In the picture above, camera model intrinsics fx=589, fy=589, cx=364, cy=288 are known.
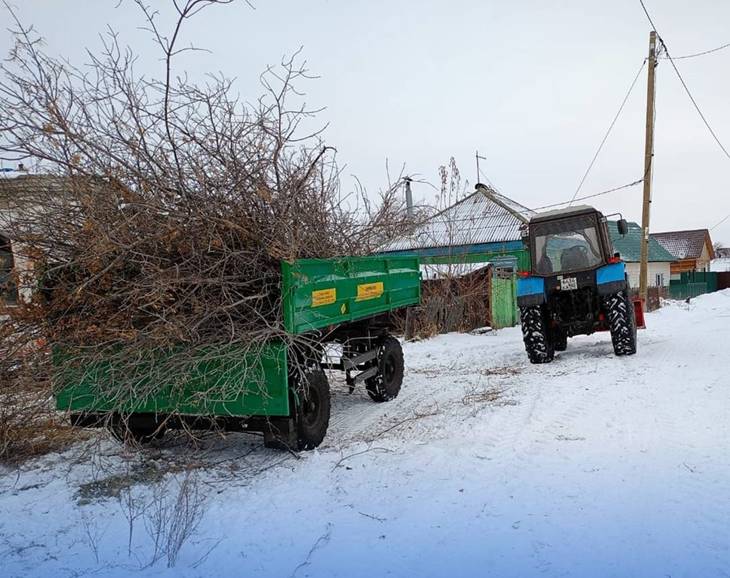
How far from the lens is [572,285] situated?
346 inches

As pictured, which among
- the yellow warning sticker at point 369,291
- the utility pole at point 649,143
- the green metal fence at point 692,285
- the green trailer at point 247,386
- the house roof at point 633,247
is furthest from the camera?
the green metal fence at point 692,285

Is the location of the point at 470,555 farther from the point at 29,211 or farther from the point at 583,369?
the point at 583,369

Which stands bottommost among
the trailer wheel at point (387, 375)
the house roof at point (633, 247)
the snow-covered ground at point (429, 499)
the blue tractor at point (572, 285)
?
the snow-covered ground at point (429, 499)

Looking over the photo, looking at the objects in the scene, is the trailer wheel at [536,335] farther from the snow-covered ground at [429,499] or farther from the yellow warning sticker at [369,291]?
the yellow warning sticker at [369,291]

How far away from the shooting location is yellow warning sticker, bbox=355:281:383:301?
5922 millimetres

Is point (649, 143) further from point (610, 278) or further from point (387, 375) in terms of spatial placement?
point (387, 375)

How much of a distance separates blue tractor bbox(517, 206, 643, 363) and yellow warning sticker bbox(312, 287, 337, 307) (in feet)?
14.8

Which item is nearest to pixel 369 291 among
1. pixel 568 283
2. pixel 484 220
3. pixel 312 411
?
pixel 312 411

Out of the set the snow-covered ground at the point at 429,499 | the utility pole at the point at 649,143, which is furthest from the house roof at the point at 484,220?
the snow-covered ground at the point at 429,499

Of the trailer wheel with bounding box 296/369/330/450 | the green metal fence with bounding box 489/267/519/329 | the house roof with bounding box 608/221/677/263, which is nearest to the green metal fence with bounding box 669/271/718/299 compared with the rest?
the house roof with bounding box 608/221/677/263

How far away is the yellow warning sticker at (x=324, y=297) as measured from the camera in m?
4.82

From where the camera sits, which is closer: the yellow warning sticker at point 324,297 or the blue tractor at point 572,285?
the yellow warning sticker at point 324,297

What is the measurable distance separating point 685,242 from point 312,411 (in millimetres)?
52691

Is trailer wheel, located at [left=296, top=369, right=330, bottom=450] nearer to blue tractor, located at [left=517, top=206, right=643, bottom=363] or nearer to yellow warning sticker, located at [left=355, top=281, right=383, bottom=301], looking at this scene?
yellow warning sticker, located at [left=355, top=281, right=383, bottom=301]
